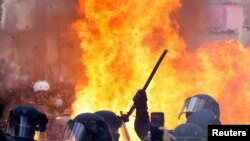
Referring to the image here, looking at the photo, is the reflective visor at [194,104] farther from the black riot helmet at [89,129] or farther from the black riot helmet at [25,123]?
the black riot helmet at [25,123]

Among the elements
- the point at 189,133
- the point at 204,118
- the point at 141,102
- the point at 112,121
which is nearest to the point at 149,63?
the point at 141,102

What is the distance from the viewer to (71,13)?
68.3ft

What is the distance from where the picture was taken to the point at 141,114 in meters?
12.0

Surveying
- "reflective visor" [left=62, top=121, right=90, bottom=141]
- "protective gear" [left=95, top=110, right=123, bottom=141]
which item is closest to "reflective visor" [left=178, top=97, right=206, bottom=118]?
"protective gear" [left=95, top=110, right=123, bottom=141]

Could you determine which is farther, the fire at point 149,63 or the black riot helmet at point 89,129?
the fire at point 149,63

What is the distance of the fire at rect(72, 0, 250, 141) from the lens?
17641 mm

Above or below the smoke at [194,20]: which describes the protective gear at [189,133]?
below

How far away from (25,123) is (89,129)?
1.36 m

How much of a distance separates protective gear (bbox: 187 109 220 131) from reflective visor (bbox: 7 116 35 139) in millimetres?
3516

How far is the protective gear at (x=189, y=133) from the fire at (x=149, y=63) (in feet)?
20.1

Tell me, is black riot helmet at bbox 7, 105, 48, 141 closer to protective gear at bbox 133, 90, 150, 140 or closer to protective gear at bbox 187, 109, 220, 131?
protective gear at bbox 133, 90, 150, 140

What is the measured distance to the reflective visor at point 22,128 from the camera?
10297 mm

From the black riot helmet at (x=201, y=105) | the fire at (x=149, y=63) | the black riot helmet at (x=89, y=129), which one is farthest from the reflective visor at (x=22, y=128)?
the fire at (x=149, y=63)

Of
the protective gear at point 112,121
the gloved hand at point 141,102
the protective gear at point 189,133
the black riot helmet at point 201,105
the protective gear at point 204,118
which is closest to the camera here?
the protective gear at point 189,133
